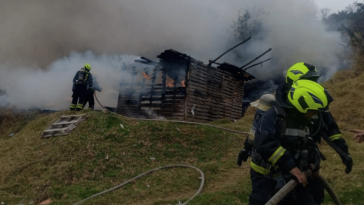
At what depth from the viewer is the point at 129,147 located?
833 centimetres

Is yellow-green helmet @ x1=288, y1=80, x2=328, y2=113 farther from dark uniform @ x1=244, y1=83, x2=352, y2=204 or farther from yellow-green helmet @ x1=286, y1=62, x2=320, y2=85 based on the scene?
yellow-green helmet @ x1=286, y1=62, x2=320, y2=85

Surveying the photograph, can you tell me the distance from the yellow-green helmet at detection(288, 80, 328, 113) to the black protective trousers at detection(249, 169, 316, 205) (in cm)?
85

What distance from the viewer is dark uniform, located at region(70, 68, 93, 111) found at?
11.1 m

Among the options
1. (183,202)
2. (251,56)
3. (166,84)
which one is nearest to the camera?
(183,202)

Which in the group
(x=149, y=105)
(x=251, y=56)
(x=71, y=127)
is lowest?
(x=71, y=127)

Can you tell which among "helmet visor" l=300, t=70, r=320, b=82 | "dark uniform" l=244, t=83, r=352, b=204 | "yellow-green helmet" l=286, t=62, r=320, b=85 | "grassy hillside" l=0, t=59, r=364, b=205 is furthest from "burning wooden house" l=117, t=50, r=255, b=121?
"dark uniform" l=244, t=83, r=352, b=204

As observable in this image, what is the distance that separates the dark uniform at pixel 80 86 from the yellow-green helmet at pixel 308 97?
9605 mm

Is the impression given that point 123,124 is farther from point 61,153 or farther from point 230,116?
point 230,116

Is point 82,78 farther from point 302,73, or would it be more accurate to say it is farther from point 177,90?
point 302,73

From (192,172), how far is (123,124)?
3.34m

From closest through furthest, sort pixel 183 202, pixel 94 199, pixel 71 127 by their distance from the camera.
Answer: pixel 183 202 → pixel 94 199 → pixel 71 127

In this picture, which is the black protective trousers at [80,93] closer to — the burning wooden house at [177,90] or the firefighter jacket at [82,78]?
the firefighter jacket at [82,78]

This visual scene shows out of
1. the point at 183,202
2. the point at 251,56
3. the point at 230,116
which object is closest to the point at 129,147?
the point at 183,202

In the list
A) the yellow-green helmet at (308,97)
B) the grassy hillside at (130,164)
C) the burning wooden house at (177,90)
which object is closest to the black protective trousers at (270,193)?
the yellow-green helmet at (308,97)
